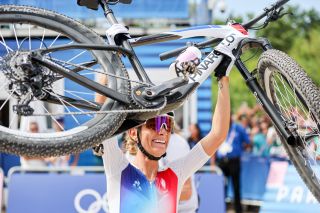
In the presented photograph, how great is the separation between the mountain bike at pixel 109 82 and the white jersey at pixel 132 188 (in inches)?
12.8

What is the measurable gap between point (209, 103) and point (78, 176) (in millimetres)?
5024

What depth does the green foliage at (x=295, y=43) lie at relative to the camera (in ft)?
154

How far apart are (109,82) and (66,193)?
4.40 meters

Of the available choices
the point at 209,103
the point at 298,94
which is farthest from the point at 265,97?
the point at 209,103

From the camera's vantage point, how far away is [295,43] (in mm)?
54375

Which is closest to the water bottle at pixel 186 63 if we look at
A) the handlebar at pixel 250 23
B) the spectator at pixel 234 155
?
the handlebar at pixel 250 23

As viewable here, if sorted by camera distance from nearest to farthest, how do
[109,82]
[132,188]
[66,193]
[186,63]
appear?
[109,82] → [186,63] → [132,188] → [66,193]

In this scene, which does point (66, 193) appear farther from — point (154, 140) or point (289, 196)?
point (154, 140)

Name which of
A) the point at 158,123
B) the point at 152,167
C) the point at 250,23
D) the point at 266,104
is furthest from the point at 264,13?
the point at 152,167

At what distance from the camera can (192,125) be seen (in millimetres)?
12500

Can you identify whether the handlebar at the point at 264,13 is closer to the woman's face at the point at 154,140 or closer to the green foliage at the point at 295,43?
the woman's face at the point at 154,140

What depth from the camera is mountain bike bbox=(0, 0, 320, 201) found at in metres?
4.16

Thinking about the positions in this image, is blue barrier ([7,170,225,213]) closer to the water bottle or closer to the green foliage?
the water bottle

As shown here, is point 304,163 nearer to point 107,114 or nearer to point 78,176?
point 107,114
